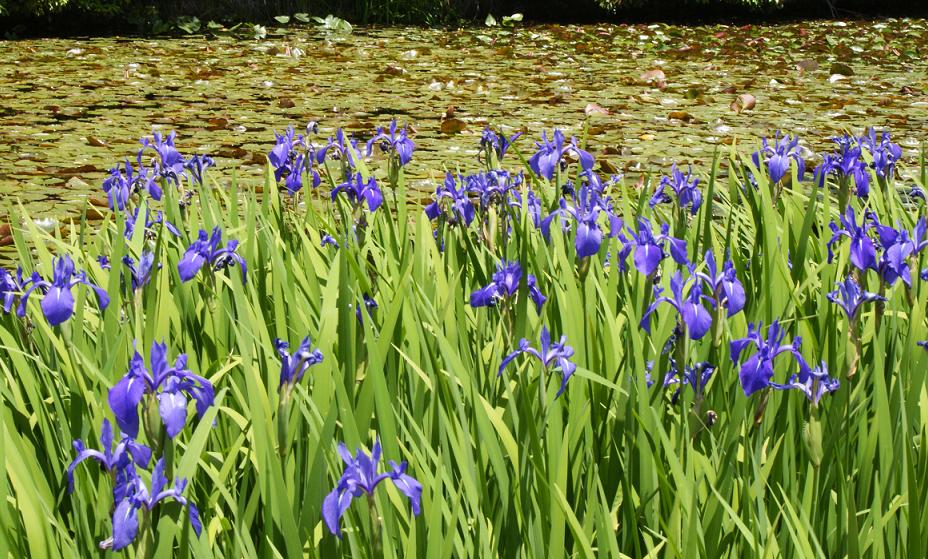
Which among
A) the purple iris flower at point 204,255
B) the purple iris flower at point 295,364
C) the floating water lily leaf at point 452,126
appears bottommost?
the floating water lily leaf at point 452,126

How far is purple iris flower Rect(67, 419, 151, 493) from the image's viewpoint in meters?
0.91

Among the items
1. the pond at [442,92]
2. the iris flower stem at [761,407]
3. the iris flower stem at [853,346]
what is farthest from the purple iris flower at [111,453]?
the pond at [442,92]

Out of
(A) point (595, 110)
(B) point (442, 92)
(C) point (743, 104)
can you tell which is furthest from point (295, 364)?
(B) point (442, 92)

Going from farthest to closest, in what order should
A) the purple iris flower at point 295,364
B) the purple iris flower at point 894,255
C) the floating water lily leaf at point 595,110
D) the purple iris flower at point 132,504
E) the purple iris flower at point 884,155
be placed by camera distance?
the floating water lily leaf at point 595,110 < the purple iris flower at point 884,155 < the purple iris flower at point 894,255 < the purple iris flower at point 295,364 < the purple iris flower at point 132,504

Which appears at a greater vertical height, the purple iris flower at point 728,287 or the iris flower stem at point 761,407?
the purple iris flower at point 728,287

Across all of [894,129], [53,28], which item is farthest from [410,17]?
[894,129]

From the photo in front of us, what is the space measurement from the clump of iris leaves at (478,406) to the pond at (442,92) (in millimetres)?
1307

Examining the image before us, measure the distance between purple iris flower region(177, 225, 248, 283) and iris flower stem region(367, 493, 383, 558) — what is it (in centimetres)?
63

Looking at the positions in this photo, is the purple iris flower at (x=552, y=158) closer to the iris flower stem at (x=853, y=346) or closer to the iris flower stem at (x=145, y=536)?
the iris flower stem at (x=853, y=346)

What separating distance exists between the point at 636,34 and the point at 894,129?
5.18 m

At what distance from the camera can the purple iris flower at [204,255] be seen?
1.50 metres

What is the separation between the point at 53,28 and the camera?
952 cm

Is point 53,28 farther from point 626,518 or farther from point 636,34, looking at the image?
point 626,518

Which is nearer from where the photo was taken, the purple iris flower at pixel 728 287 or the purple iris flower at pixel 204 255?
the purple iris flower at pixel 728 287
